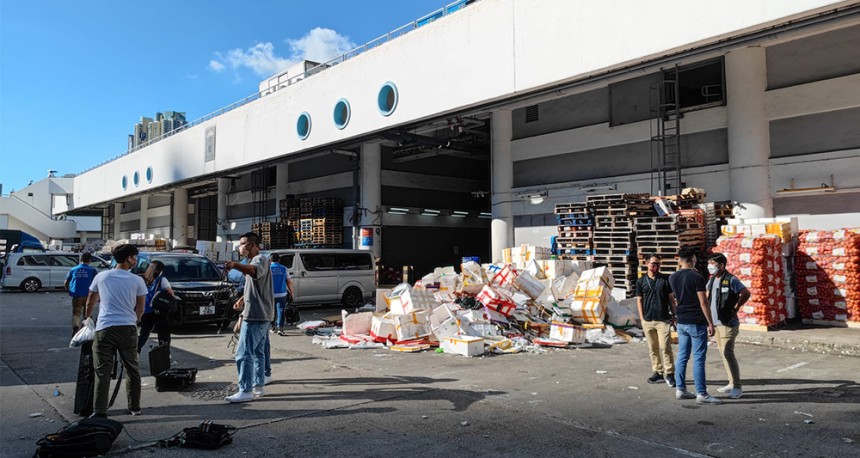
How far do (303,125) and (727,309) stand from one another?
21.1 metres

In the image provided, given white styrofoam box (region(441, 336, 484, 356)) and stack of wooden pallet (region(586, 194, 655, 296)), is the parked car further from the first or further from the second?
stack of wooden pallet (region(586, 194, 655, 296))

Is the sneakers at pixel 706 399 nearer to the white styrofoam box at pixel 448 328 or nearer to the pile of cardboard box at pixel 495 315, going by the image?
the pile of cardboard box at pixel 495 315

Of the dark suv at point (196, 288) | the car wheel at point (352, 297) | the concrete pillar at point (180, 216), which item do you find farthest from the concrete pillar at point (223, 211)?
the dark suv at point (196, 288)

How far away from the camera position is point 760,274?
11516 mm

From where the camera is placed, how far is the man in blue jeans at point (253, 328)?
648cm

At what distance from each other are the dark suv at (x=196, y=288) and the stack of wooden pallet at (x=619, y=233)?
9795 mm

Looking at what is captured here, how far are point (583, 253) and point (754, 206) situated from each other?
15.5ft

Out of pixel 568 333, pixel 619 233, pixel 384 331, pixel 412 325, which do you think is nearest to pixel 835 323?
pixel 619 233

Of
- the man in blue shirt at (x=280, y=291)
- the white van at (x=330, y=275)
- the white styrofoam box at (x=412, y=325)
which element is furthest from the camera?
the white van at (x=330, y=275)

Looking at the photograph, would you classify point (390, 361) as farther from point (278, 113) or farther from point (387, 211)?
point (278, 113)

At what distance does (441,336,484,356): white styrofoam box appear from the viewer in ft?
32.0

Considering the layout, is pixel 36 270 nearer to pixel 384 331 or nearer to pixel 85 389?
pixel 384 331

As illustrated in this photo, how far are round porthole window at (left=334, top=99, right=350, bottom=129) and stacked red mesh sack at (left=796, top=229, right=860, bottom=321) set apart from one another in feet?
53.1

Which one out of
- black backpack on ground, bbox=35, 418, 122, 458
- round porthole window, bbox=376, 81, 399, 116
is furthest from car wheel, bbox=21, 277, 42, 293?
black backpack on ground, bbox=35, 418, 122, 458
